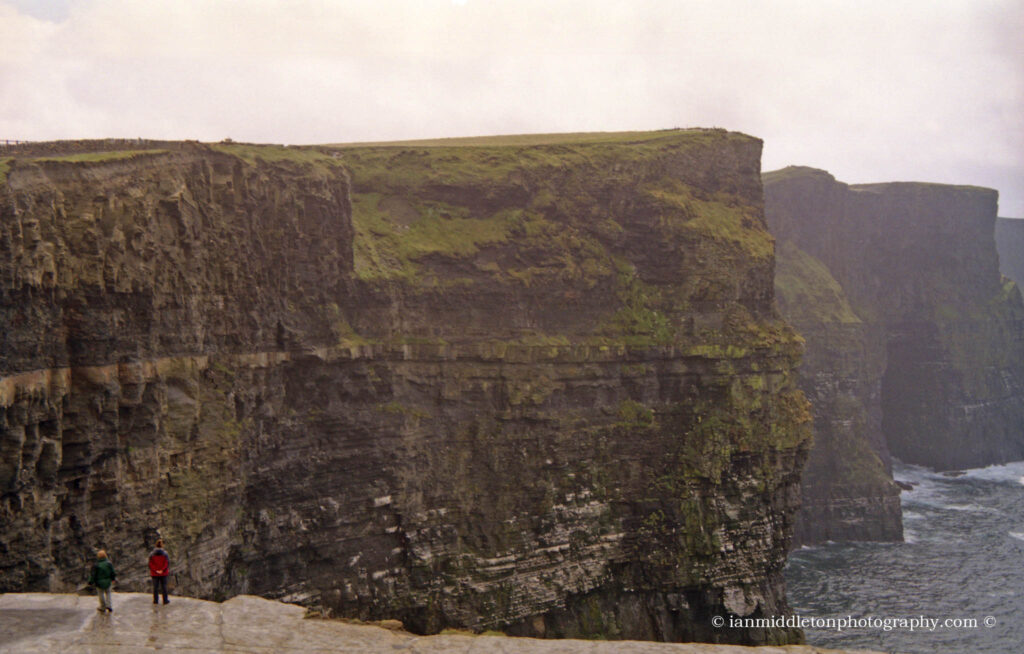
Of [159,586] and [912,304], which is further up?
[912,304]

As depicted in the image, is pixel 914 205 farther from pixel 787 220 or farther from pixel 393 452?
pixel 393 452

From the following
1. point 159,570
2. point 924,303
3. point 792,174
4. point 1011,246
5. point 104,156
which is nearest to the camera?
point 159,570

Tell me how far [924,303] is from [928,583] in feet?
194

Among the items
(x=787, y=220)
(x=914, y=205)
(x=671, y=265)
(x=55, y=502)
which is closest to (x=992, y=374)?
(x=914, y=205)

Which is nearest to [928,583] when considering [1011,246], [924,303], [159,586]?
[924,303]

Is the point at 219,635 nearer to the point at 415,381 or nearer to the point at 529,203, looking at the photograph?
the point at 415,381

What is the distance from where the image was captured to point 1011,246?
183375 millimetres

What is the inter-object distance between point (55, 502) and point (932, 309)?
115336 millimetres

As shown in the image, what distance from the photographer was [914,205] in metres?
123

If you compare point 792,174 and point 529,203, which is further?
point 792,174

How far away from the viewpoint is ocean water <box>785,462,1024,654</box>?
2383 inches

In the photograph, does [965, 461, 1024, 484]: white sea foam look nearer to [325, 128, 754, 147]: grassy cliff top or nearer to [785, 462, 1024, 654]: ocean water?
[785, 462, 1024, 654]: ocean water

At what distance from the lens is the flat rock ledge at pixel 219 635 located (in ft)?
60.3

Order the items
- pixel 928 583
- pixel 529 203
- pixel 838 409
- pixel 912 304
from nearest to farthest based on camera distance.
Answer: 1. pixel 529 203
2. pixel 928 583
3. pixel 838 409
4. pixel 912 304
